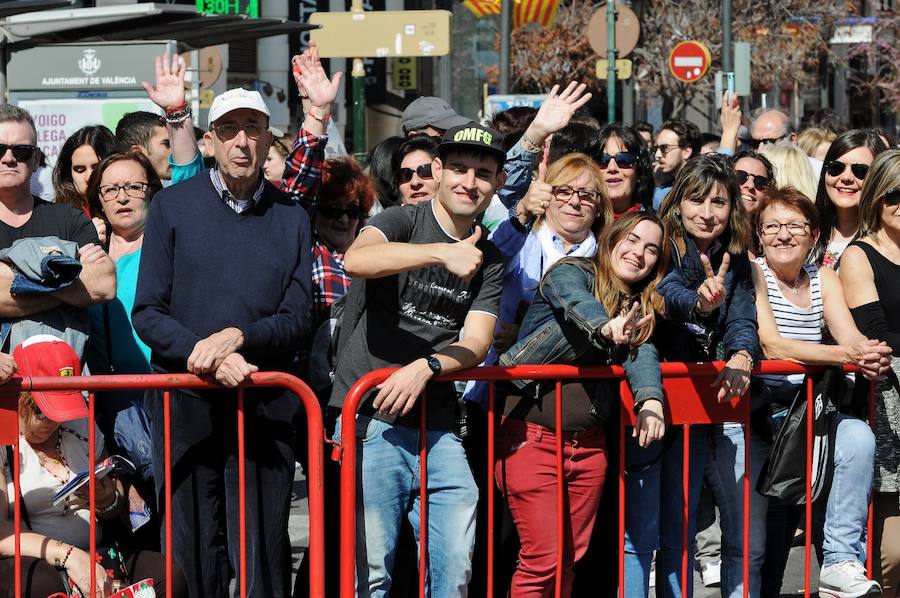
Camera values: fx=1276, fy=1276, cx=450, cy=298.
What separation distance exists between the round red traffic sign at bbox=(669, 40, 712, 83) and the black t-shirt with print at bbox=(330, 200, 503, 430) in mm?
15849

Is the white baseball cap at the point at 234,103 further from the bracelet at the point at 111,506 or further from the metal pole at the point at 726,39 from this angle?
the metal pole at the point at 726,39

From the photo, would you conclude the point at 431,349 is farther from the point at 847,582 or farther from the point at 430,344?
the point at 847,582

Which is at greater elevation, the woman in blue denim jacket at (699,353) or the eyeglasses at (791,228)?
the eyeglasses at (791,228)

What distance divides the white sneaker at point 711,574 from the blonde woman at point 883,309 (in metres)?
1.29

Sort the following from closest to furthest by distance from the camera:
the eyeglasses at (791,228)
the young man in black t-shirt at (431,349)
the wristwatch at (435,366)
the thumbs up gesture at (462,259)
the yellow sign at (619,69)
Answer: the thumbs up gesture at (462,259) < the wristwatch at (435,366) < the young man in black t-shirt at (431,349) < the eyeglasses at (791,228) < the yellow sign at (619,69)

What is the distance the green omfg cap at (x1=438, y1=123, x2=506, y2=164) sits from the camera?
4.57 metres

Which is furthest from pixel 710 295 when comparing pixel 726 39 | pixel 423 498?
pixel 726 39

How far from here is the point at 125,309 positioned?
5148 mm

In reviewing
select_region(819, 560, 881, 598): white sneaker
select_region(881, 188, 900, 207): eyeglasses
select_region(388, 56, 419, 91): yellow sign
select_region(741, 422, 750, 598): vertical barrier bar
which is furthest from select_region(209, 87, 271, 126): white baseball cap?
select_region(388, 56, 419, 91): yellow sign

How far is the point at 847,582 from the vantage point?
495 centimetres

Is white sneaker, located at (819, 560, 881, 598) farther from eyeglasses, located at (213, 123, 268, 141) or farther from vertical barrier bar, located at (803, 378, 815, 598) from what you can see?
eyeglasses, located at (213, 123, 268, 141)

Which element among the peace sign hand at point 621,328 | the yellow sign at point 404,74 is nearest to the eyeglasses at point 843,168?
the peace sign hand at point 621,328

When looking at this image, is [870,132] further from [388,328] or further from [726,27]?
[726,27]

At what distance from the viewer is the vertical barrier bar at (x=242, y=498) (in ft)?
14.7
